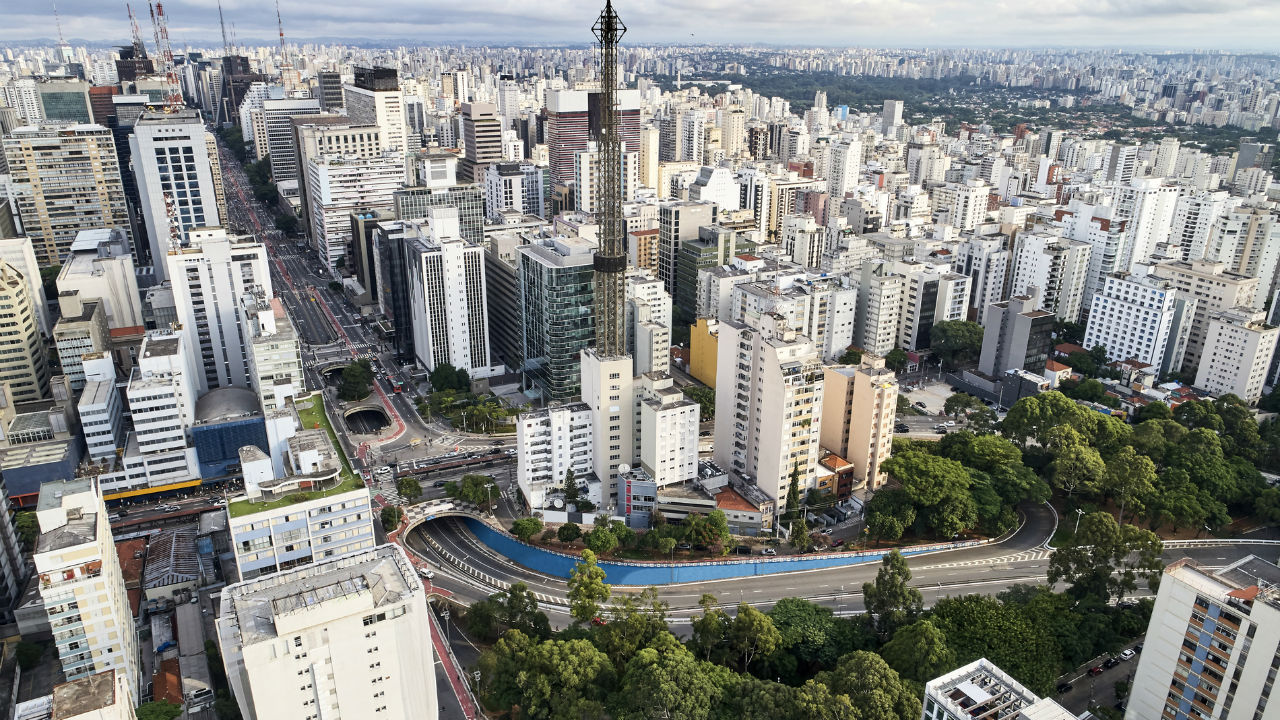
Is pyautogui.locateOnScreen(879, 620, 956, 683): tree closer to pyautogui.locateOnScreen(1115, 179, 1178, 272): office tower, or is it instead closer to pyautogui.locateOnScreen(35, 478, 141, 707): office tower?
pyautogui.locateOnScreen(35, 478, 141, 707): office tower

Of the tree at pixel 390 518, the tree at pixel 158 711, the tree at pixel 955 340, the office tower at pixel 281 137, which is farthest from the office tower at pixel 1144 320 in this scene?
the office tower at pixel 281 137

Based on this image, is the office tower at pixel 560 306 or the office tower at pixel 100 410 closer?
the office tower at pixel 100 410

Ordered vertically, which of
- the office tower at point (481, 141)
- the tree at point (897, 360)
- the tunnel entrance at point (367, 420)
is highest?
the office tower at point (481, 141)

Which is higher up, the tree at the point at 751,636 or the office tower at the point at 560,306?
the office tower at the point at 560,306

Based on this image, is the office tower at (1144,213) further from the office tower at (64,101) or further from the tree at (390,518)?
the office tower at (64,101)

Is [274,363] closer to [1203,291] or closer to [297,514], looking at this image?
[297,514]

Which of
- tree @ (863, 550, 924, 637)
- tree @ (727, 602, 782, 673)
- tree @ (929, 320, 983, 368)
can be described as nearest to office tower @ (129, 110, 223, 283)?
tree @ (727, 602, 782, 673)

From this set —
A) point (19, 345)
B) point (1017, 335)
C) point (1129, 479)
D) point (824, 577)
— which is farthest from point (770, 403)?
point (19, 345)
